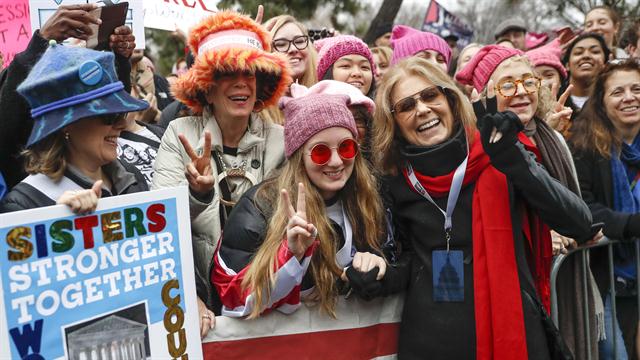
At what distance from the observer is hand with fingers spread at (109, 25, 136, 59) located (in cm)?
348

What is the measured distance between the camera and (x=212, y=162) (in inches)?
135

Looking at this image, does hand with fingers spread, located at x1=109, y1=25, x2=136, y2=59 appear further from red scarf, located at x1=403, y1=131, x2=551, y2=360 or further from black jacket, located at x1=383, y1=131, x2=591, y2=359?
red scarf, located at x1=403, y1=131, x2=551, y2=360

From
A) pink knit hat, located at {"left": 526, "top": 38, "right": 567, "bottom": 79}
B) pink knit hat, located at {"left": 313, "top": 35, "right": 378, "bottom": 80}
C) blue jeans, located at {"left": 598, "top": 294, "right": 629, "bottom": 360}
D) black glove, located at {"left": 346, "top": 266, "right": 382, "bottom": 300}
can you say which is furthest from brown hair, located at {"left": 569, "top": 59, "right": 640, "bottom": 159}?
black glove, located at {"left": 346, "top": 266, "right": 382, "bottom": 300}

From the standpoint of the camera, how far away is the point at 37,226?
2395 millimetres

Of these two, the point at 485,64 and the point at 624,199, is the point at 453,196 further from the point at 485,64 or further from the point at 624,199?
the point at 624,199

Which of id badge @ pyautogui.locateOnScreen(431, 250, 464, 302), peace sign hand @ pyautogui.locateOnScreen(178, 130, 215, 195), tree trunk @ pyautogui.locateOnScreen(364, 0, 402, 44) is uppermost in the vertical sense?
tree trunk @ pyautogui.locateOnScreen(364, 0, 402, 44)

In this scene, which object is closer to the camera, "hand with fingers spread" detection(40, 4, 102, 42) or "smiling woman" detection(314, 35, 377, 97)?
"hand with fingers spread" detection(40, 4, 102, 42)

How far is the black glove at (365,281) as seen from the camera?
9.78ft

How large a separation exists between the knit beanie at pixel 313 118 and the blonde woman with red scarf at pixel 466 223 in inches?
11.6

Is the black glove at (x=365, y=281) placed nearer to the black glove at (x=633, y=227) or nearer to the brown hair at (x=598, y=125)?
the black glove at (x=633, y=227)

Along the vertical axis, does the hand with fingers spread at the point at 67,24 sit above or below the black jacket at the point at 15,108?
above

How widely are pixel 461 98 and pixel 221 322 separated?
155 centimetres

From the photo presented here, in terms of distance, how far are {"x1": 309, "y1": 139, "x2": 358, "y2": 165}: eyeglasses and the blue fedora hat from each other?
840mm

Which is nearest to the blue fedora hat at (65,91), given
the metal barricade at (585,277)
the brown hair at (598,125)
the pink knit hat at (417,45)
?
the metal barricade at (585,277)
